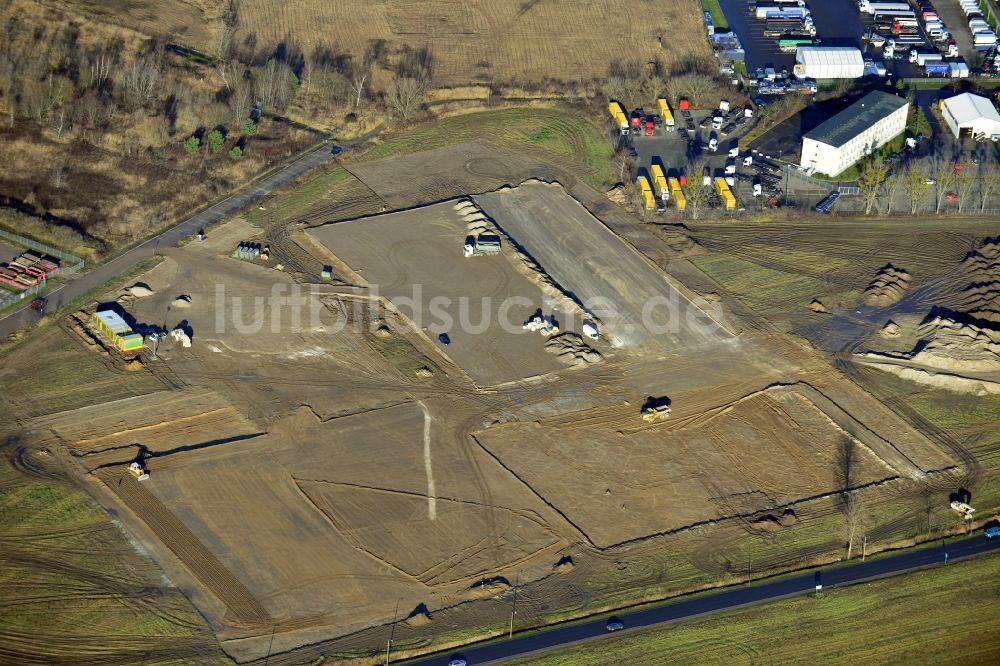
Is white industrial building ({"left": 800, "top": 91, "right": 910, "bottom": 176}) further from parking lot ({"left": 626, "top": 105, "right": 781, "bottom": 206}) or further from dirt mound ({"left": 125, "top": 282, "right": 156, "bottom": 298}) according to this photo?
dirt mound ({"left": 125, "top": 282, "right": 156, "bottom": 298})

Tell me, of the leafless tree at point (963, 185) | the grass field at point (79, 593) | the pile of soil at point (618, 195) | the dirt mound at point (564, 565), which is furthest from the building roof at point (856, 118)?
the grass field at point (79, 593)

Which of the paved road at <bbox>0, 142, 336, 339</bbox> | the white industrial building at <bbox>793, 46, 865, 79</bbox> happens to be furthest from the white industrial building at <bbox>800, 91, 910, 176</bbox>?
the paved road at <bbox>0, 142, 336, 339</bbox>

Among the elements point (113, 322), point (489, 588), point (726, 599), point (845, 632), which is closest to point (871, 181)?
point (726, 599)

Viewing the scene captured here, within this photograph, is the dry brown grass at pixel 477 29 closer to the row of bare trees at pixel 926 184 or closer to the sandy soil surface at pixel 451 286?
the sandy soil surface at pixel 451 286

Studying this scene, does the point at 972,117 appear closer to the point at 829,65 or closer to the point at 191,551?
the point at 829,65

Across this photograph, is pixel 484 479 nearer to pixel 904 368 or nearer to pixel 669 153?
pixel 904 368
